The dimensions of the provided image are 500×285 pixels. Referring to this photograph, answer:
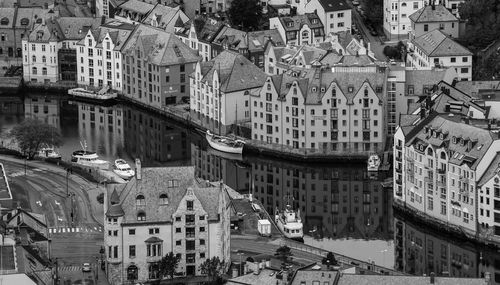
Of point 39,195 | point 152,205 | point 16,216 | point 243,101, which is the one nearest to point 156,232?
point 152,205

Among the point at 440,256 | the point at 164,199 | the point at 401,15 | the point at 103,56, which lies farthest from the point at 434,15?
the point at 164,199

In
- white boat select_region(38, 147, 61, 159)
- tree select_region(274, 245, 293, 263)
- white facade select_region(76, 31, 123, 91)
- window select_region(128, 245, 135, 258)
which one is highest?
white facade select_region(76, 31, 123, 91)

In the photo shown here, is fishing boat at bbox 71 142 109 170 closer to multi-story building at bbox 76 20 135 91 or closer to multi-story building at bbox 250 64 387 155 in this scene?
multi-story building at bbox 250 64 387 155

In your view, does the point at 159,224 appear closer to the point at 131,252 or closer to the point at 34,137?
the point at 131,252

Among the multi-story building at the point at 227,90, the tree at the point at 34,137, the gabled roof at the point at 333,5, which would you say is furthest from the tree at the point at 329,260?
the gabled roof at the point at 333,5

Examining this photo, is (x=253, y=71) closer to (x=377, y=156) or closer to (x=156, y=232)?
(x=377, y=156)

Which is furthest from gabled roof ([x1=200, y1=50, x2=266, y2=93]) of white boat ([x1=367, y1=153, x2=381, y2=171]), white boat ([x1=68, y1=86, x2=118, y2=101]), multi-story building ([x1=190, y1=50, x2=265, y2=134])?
white boat ([x1=367, y1=153, x2=381, y2=171])

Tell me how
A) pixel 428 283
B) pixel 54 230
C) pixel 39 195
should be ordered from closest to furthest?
pixel 428 283
pixel 54 230
pixel 39 195
